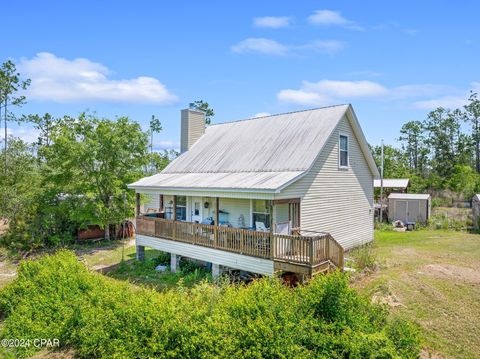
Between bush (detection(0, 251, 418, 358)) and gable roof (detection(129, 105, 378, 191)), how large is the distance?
4683 millimetres

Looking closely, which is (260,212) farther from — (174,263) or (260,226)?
(174,263)

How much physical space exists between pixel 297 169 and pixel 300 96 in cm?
2423

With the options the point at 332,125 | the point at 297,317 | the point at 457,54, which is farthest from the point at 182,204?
the point at 457,54

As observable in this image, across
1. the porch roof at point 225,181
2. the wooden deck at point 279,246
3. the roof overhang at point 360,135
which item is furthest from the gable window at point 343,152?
the wooden deck at point 279,246

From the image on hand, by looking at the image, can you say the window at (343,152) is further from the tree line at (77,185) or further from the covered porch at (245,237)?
the tree line at (77,185)

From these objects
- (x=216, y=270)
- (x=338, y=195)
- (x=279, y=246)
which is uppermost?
(x=338, y=195)

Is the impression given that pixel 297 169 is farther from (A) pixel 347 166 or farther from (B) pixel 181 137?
(B) pixel 181 137

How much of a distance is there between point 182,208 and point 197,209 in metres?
1.31

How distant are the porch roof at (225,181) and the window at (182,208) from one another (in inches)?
51.7

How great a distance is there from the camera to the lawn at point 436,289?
795cm

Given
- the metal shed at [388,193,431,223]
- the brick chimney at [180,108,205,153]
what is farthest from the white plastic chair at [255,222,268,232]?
the metal shed at [388,193,431,223]

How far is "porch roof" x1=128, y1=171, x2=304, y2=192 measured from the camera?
40.0 feet

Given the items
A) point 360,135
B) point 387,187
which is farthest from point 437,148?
point 360,135

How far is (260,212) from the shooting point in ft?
46.4
